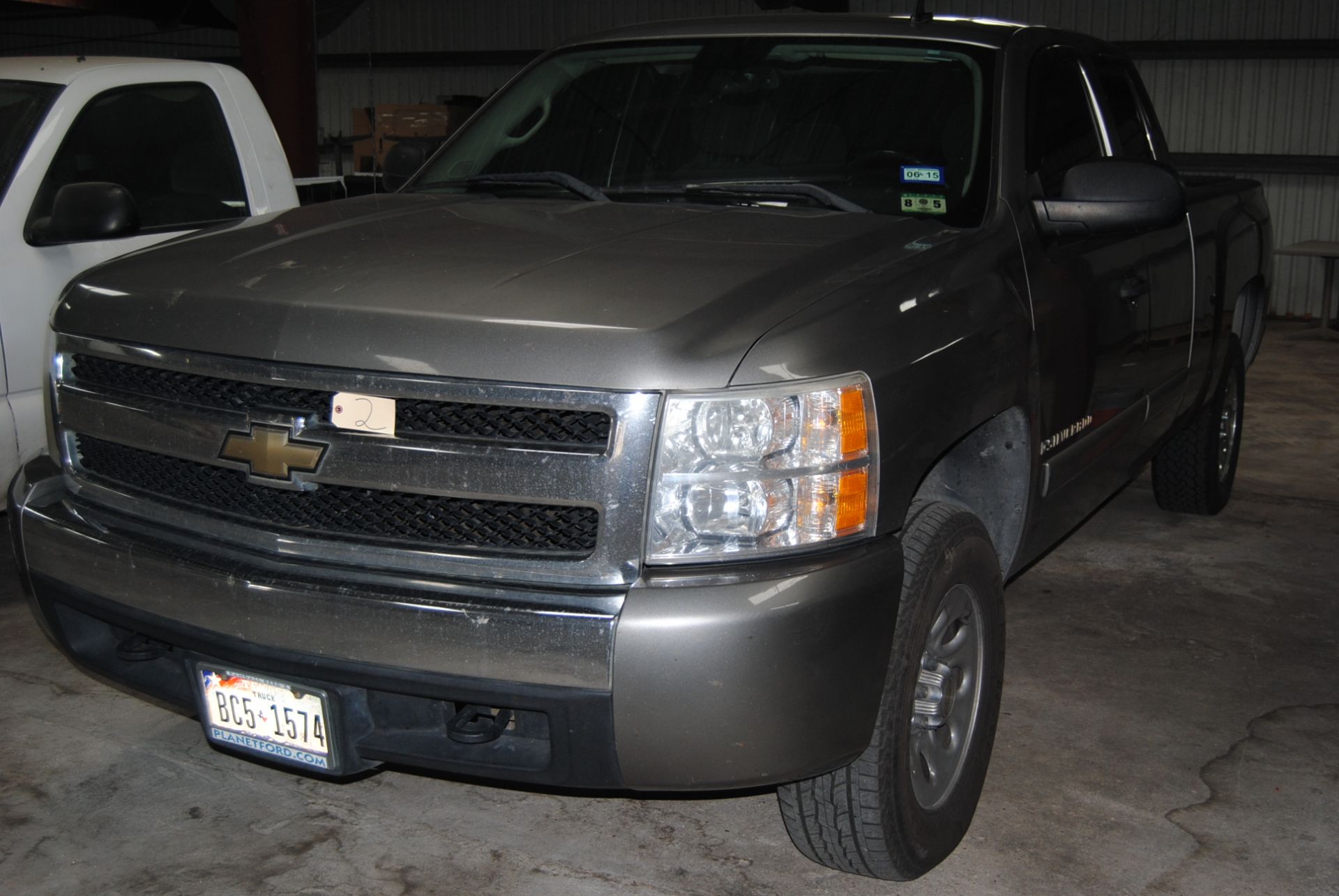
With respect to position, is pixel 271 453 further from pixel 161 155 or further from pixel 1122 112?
pixel 1122 112

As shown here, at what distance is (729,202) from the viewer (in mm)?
3105

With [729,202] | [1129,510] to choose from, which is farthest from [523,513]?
[1129,510]

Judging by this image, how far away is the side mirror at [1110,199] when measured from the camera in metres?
3.06

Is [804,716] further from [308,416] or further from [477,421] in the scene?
[308,416]

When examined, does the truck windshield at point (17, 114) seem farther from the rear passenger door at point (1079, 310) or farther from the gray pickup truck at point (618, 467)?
the rear passenger door at point (1079, 310)

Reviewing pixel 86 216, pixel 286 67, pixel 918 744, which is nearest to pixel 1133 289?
pixel 918 744

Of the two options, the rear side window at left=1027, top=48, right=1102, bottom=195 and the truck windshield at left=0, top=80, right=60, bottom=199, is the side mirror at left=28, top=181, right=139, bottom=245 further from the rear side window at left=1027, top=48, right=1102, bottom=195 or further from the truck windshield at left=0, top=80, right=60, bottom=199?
the rear side window at left=1027, top=48, right=1102, bottom=195

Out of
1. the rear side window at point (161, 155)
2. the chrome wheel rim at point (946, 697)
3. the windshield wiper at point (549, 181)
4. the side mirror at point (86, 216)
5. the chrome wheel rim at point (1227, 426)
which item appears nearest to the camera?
the chrome wheel rim at point (946, 697)

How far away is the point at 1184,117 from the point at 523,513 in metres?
12.5

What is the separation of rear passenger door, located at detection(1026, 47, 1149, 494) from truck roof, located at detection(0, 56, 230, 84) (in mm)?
3005

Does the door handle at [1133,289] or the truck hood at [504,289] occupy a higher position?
the truck hood at [504,289]

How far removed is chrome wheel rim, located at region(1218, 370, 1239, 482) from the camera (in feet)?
16.8

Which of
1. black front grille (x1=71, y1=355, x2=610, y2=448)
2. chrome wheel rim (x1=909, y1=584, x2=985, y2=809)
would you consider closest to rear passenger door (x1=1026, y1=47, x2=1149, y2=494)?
chrome wheel rim (x1=909, y1=584, x2=985, y2=809)

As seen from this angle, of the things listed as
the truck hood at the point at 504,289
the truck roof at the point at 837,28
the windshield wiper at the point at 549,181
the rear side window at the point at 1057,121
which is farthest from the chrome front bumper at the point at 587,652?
the truck roof at the point at 837,28
